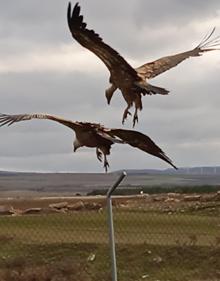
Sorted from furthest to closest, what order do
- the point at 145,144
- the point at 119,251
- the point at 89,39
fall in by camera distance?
the point at 119,251 → the point at 89,39 → the point at 145,144

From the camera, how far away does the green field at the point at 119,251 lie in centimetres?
1267

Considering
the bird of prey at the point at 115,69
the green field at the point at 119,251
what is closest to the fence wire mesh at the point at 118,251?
the green field at the point at 119,251

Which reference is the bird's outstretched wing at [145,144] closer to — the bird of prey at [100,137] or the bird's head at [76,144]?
the bird of prey at [100,137]

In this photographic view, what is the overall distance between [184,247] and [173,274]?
113 cm

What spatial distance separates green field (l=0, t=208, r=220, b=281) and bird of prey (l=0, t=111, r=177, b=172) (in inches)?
278

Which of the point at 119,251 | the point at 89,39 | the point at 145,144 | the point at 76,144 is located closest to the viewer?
the point at 145,144

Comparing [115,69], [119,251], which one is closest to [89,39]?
[115,69]

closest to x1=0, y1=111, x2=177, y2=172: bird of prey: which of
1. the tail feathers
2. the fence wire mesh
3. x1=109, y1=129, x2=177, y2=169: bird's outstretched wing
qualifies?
x1=109, y1=129, x2=177, y2=169: bird's outstretched wing

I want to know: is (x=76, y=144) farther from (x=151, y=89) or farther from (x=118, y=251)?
(x=118, y=251)

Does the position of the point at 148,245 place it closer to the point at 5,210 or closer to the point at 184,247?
the point at 184,247

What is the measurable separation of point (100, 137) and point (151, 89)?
45 centimetres

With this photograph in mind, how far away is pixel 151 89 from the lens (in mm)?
4559

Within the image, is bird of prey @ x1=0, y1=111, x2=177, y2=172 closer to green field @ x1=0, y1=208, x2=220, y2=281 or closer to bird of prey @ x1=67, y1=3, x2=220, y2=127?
bird of prey @ x1=67, y1=3, x2=220, y2=127

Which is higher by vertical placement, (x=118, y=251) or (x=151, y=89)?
(x=151, y=89)
